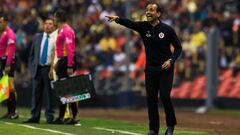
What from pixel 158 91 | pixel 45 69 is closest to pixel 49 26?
pixel 45 69

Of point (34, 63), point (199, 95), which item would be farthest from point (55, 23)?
point (199, 95)

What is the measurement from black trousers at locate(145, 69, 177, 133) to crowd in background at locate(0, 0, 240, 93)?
465 inches

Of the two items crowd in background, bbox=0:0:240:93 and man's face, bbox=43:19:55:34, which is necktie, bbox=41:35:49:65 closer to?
man's face, bbox=43:19:55:34

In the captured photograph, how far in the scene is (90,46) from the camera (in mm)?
28422

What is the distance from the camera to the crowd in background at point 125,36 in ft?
83.1

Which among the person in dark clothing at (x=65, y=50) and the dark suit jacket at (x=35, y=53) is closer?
the person in dark clothing at (x=65, y=50)

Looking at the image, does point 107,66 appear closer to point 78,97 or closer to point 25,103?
point 25,103

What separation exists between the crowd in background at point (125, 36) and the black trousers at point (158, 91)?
11.8 meters

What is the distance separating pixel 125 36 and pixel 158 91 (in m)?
14.5

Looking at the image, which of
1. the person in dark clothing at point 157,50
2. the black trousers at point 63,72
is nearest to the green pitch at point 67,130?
the black trousers at point 63,72

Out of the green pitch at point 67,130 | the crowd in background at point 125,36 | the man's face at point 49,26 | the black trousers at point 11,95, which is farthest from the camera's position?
the crowd in background at point 125,36

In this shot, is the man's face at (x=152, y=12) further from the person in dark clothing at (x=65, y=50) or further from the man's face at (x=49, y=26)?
the man's face at (x=49, y=26)

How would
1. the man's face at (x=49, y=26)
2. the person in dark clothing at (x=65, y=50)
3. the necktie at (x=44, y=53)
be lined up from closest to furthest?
the person in dark clothing at (x=65, y=50) < the man's face at (x=49, y=26) < the necktie at (x=44, y=53)

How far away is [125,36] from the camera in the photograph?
1062 inches
